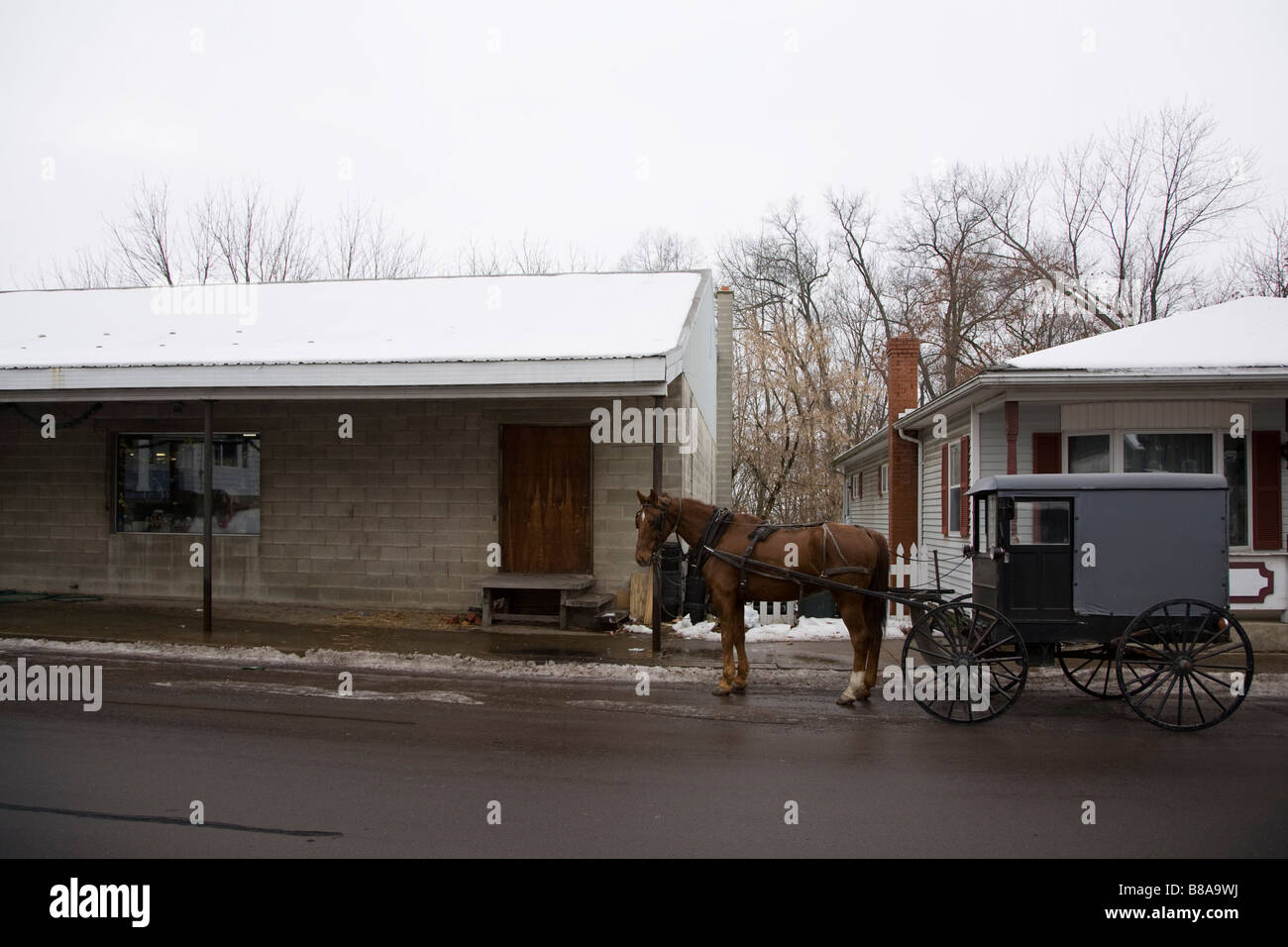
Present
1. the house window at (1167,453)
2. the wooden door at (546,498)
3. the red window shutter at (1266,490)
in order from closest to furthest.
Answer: the red window shutter at (1266,490) → the house window at (1167,453) → the wooden door at (546,498)

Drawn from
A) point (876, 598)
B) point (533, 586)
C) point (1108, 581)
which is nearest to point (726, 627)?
point (876, 598)

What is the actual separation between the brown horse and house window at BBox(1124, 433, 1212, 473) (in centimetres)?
549

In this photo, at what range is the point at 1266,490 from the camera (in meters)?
11.7

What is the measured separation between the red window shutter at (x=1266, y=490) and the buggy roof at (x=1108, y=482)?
17.1 feet

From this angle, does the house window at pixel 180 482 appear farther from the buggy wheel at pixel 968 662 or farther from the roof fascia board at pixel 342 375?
Result: the buggy wheel at pixel 968 662

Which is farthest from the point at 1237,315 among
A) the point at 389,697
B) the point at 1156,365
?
the point at 389,697

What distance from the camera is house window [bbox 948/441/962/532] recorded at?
48.5 ft

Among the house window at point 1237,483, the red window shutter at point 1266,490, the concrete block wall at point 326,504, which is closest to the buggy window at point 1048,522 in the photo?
the house window at point 1237,483

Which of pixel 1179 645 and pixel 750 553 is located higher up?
pixel 750 553

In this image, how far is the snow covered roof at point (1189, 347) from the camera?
443 inches

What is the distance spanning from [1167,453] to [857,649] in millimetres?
6484

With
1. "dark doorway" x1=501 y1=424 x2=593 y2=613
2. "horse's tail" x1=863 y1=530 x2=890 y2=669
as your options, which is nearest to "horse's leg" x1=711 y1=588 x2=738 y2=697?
"horse's tail" x1=863 y1=530 x2=890 y2=669

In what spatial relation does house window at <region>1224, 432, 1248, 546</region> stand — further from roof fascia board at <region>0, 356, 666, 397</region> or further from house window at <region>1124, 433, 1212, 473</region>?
roof fascia board at <region>0, 356, 666, 397</region>

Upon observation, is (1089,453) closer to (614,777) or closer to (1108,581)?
(1108,581)
